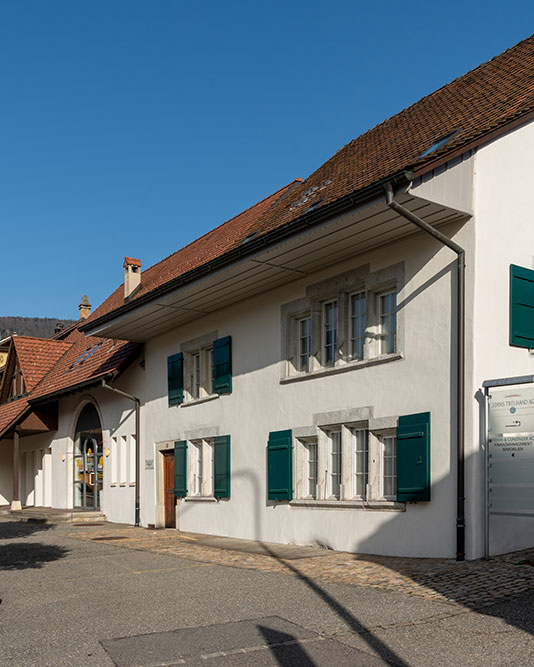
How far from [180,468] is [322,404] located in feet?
19.2

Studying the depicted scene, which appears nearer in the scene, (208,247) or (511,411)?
(511,411)

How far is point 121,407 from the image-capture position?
2222 cm

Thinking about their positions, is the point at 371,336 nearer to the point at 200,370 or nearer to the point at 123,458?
the point at 200,370

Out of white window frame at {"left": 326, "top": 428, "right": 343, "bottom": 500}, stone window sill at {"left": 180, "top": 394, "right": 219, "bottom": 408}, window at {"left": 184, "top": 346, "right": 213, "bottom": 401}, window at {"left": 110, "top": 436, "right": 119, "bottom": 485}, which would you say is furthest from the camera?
window at {"left": 110, "top": 436, "right": 119, "bottom": 485}

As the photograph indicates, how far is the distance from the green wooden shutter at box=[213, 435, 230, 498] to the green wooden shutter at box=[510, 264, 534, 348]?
708 centimetres

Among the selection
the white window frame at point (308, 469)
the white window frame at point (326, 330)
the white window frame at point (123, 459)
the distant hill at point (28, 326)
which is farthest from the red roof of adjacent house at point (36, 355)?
the distant hill at point (28, 326)

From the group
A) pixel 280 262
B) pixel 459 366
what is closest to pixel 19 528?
pixel 280 262

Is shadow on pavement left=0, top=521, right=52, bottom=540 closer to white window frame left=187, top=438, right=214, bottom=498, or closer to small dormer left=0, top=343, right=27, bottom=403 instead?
white window frame left=187, top=438, right=214, bottom=498

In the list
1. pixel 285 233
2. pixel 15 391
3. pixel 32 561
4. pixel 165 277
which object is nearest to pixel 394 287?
pixel 285 233

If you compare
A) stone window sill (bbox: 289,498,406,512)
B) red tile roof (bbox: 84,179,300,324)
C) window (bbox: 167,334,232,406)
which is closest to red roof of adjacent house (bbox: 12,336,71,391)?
red tile roof (bbox: 84,179,300,324)

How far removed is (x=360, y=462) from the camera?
13.5m

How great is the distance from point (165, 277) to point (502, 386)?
12.1 meters

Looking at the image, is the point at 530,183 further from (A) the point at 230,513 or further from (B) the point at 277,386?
(A) the point at 230,513

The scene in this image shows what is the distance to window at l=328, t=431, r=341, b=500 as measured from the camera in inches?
552
